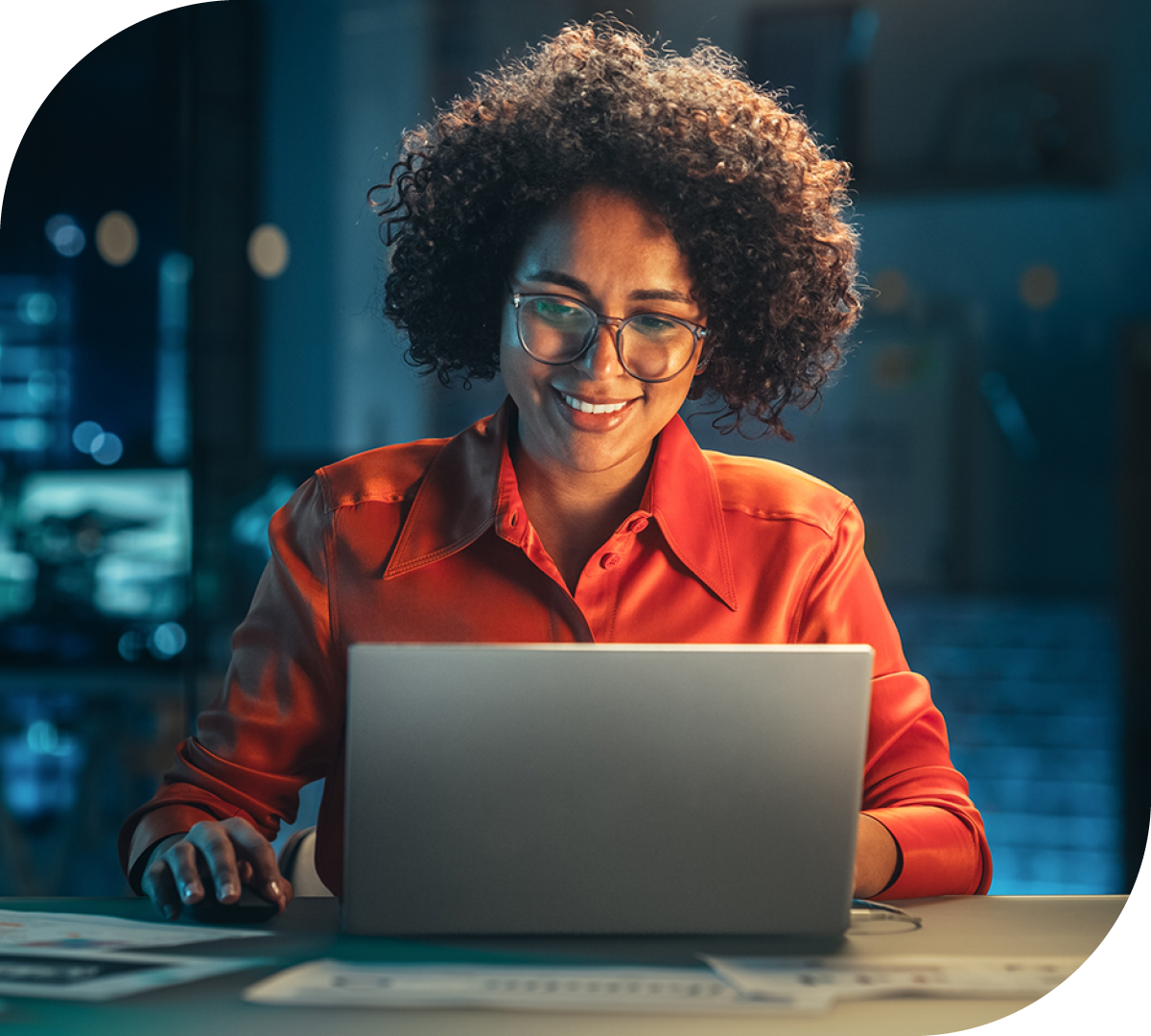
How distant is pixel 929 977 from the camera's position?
871 mm

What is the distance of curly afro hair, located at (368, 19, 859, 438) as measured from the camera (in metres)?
1.52

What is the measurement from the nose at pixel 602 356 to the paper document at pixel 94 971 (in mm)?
802

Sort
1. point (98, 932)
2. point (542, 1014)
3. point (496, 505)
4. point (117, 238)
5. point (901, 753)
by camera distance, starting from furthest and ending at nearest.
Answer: point (117, 238), point (496, 505), point (901, 753), point (98, 932), point (542, 1014)

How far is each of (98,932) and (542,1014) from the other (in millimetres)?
443

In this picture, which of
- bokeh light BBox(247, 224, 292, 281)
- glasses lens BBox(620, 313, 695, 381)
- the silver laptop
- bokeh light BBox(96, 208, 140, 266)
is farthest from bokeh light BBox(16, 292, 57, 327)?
the silver laptop

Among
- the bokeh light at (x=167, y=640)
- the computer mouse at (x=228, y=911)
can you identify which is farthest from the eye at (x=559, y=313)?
the bokeh light at (x=167, y=640)

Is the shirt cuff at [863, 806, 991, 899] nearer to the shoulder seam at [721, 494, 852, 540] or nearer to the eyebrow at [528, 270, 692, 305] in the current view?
the shoulder seam at [721, 494, 852, 540]

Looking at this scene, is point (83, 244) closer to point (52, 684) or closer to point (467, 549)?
point (52, 684)

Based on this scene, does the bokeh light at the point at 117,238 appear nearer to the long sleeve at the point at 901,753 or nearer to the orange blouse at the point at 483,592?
the orange blouse at the point at 483,592

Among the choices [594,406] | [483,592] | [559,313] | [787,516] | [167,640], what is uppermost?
[559,313]

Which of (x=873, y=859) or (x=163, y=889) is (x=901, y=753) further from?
(x=163, y=889)

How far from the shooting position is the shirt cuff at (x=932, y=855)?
1154 millimetres

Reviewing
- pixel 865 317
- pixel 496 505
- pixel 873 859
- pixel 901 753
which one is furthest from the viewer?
pixel 865 317

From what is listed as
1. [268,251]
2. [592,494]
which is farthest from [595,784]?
[268,251]
